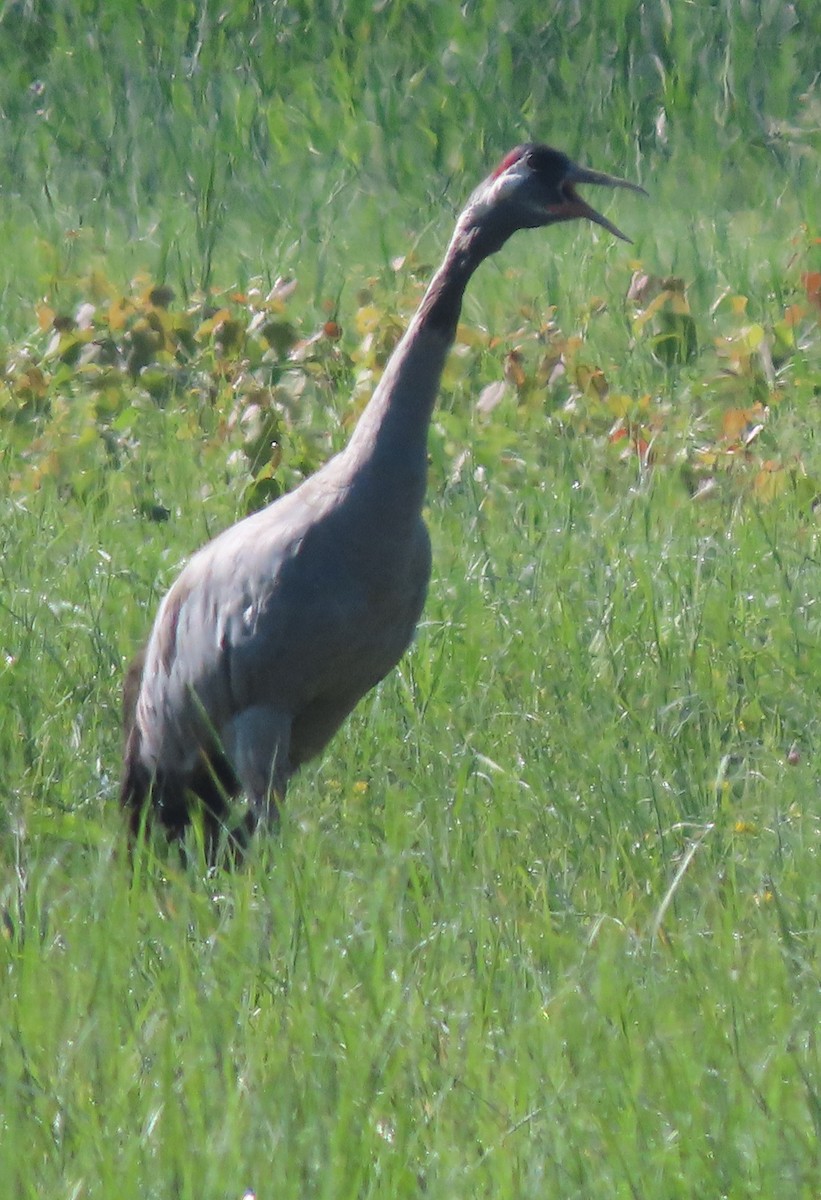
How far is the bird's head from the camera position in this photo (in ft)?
13.3

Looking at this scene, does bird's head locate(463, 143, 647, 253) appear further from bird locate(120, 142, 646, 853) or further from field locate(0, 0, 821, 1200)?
field locate(0, 0, 821, 1200)

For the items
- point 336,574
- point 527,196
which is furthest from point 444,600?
point 527,196

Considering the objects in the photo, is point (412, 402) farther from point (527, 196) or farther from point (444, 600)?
point (444, 600)

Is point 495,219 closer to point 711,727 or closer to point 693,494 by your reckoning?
point 711,727

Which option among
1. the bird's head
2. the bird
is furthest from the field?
the bird's head

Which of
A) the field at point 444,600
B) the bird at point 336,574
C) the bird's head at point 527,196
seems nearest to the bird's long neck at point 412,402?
the bird at point 336,574

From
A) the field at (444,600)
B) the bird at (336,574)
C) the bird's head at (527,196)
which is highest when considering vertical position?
the bird's head at (527,196)

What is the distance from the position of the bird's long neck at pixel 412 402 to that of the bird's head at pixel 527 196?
110mm

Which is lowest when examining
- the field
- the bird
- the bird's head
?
the field

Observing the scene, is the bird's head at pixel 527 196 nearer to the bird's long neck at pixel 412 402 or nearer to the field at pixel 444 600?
the bird's long neck at pixel 412 402

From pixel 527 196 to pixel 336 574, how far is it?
2.83ft

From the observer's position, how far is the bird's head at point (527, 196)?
13.3 feet

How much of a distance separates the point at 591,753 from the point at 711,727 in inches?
10.7

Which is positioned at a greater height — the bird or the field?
the bird
